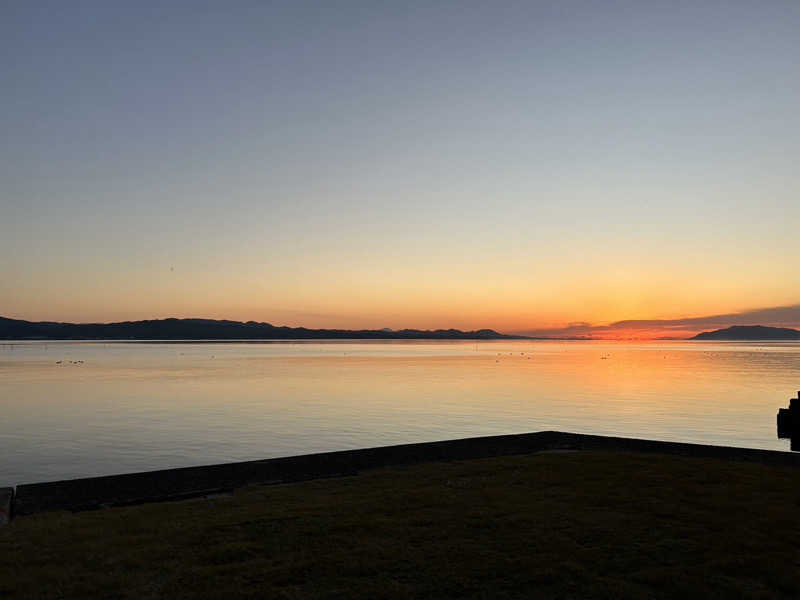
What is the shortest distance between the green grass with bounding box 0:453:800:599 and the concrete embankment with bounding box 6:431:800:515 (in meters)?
1.26

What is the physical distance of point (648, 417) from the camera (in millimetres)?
41250

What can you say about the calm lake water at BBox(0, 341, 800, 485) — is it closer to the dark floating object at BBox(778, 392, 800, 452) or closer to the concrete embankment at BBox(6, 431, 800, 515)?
the concrete embankment at BBox(6, 431, 800, 515)

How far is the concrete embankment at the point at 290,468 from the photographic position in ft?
39.3

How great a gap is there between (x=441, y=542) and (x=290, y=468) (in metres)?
6.92

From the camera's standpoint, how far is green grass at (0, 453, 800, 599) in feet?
22.6

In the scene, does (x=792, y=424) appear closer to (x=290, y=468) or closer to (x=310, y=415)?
(x=290, y=468)

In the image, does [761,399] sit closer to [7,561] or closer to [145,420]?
[145,420]

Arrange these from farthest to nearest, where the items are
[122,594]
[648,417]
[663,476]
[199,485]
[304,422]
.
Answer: [648,417] < [304,422] < [199,485] < [663,476] < [122,594]

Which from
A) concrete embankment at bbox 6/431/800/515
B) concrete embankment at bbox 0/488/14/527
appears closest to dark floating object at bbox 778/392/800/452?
concrete embankment at bbox 6/431/800/515

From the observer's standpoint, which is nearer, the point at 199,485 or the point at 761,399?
the point at 199,485

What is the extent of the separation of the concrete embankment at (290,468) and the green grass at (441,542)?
4.13 ft

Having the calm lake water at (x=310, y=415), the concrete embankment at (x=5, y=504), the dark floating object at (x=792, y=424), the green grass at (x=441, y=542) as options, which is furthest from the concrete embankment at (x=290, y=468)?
the calm lake water at (x=310, y=415)

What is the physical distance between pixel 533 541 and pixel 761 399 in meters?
50.3

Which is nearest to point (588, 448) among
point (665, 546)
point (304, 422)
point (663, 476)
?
point (663, 476)
